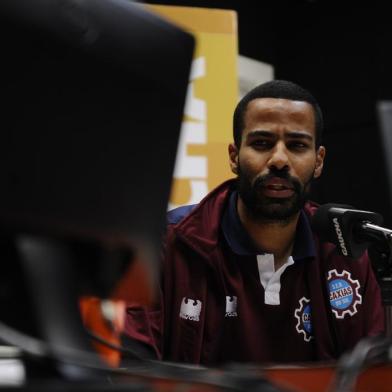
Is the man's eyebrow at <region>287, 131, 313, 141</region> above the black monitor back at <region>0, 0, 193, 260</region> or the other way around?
above

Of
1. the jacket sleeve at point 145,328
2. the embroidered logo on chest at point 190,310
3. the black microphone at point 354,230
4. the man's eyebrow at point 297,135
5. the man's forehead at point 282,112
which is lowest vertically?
the jacket sleeve at point 145,328

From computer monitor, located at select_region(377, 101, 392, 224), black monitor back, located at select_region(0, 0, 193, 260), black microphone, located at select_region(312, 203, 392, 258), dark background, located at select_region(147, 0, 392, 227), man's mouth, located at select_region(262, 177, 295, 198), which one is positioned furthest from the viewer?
dark background, located at select_region(147, 0, 392, 227)

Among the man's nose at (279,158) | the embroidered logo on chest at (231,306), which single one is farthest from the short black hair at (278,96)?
the embroidered logo on chest at (231,306)

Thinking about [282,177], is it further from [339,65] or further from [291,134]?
[339,65]

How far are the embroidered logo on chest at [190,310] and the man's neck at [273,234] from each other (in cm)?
22

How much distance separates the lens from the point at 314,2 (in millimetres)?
4074

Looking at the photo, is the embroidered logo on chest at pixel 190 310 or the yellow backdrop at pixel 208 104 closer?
the embroidered logo on chest at pixel 190 310

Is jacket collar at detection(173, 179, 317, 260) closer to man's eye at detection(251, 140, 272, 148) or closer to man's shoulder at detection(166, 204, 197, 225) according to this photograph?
man's shoulder at detection(166, 204, 197, 225)

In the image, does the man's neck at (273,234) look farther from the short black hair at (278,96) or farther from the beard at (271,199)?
the short black hair at (278,96)

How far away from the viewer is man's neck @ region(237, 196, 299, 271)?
4.51ft

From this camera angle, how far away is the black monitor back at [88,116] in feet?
1.55

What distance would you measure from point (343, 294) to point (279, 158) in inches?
12.3

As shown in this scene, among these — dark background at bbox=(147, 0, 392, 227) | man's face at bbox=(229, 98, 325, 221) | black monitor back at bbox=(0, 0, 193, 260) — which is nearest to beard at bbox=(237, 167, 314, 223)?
man's face at bbox=(229, 98, 325, 221)

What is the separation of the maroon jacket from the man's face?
110 mm
